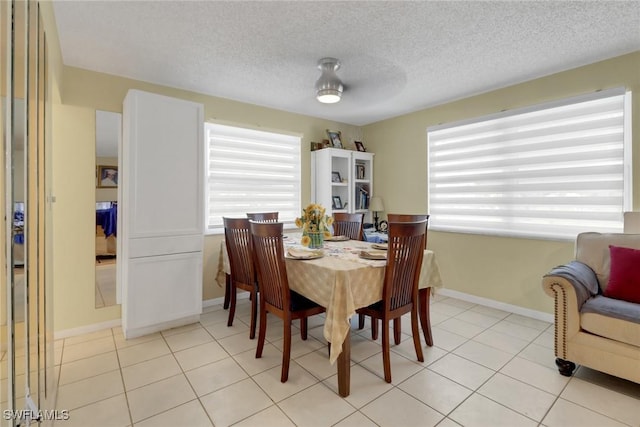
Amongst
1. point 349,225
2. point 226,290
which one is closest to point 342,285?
point 349,225

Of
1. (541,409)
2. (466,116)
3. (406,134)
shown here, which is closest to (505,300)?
(541,409)

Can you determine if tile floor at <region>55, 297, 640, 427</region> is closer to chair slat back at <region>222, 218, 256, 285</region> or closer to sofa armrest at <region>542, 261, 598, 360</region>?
sofa armrest at <region>542, 261, 598, 360</region>

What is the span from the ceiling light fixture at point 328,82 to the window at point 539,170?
180 cm

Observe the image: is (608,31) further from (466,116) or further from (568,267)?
(568,267)

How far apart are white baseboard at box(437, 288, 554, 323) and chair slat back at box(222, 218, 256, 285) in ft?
8.17

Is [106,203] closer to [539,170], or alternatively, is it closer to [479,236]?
[479,236]

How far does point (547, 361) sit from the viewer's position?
7.43 ft

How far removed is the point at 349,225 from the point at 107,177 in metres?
2.43

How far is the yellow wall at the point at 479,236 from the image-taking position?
273cm

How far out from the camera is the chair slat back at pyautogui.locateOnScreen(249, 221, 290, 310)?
2.01 meters

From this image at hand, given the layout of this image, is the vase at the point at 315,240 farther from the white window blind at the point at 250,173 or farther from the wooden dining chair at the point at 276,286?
the white window blind at the point at 250,173

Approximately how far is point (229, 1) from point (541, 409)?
3.02 meters

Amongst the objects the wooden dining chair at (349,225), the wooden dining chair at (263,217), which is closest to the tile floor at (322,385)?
the wooden dining chair at (349,225)

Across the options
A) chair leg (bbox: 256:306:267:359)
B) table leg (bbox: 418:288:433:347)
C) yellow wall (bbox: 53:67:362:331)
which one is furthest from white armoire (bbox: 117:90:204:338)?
table leg (bbox: 418:288:433:347)
